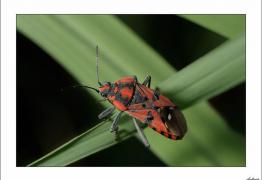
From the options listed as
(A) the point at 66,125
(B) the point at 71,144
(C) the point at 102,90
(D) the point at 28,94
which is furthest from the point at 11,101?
(B) the point at 71,144

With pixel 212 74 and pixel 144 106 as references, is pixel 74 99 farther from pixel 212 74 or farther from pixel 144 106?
pixel 212 74

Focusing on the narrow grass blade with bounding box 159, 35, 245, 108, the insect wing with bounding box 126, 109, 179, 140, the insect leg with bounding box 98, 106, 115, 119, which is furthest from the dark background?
the narrow grass blade with bounding box 159, 35, 245, 108

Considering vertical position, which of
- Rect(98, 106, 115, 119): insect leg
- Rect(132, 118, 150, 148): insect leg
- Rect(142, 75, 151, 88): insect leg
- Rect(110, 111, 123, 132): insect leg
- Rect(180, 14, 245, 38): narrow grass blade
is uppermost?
Rect(180, 14, 245, 38): narrow grass blade

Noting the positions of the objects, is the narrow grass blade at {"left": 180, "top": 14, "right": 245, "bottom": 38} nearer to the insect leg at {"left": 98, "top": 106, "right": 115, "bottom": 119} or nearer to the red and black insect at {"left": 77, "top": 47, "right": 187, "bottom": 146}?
the red and black insect at {"left": 77, "top": 47, "right": 187, "bottom": 146}

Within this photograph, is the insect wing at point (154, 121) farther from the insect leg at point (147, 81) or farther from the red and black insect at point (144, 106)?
the insect leg at point (147, 81)

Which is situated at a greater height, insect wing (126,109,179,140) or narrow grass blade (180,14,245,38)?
narrow grass blade (180,14,245,38)

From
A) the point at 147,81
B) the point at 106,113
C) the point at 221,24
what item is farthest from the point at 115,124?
the point at 221,24

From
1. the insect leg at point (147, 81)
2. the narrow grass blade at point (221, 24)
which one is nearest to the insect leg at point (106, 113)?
the insect leg at point (147, 81)
